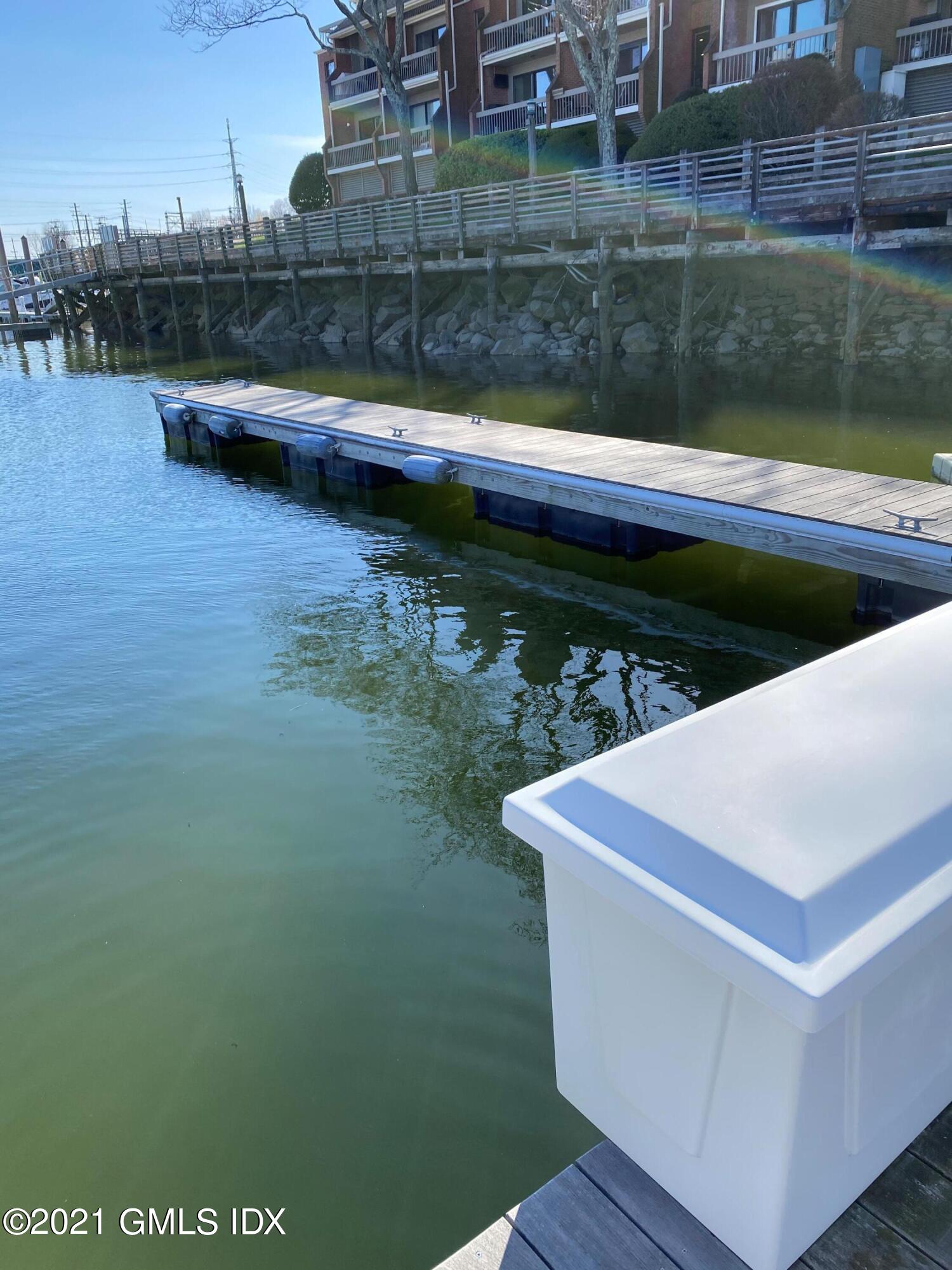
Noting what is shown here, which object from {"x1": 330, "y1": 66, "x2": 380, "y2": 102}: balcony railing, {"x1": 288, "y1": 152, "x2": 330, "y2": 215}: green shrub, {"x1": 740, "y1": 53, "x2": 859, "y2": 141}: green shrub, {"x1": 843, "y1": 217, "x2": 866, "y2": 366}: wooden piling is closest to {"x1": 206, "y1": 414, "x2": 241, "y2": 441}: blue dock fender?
{"x1": 843, "y1": 217, "x2": 866, "y2": 366}: wooden piling

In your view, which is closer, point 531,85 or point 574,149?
point 574,149

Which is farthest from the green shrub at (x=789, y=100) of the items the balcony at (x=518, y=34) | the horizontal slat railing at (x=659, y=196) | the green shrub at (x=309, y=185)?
the green shrub at (x=309, y=185)

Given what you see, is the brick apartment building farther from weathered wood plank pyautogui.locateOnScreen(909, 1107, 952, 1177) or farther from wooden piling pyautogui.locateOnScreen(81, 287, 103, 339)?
weathered wood plank pyautogui.locateOnScreen(909, 1107, 952, 1177)

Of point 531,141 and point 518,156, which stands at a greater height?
point 531,141

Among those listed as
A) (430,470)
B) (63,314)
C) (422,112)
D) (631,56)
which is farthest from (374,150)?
(430,470)

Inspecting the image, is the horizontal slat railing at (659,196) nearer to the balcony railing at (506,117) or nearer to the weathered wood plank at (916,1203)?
the balcony railing at (506,117)

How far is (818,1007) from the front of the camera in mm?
1272

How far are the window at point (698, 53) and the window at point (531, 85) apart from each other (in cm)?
663

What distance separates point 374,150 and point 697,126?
837 inches

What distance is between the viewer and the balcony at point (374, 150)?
118ft

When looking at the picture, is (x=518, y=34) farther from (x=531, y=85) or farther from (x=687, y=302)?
(x=687, y=302)

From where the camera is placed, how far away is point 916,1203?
5.71 feet

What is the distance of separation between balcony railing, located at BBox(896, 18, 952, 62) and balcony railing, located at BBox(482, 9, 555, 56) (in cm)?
1273

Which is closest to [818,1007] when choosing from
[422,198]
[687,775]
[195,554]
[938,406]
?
A: [687,775]
